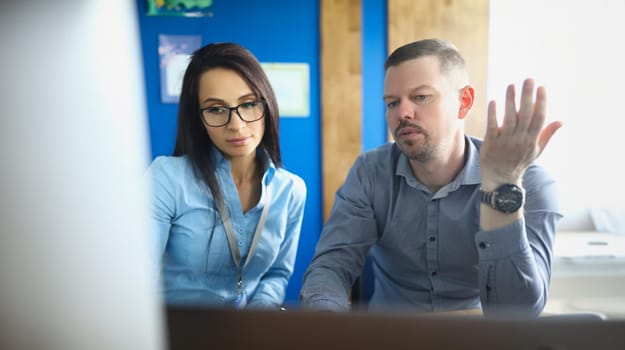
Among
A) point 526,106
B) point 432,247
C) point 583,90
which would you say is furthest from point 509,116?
point 583,90

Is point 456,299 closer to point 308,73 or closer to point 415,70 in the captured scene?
point 415,70

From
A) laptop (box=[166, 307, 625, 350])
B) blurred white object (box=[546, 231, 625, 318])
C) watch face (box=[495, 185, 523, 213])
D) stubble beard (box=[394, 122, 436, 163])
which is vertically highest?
stubble beard (box=[394, 122, 436, 163])

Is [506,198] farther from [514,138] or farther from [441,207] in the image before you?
[441,207]

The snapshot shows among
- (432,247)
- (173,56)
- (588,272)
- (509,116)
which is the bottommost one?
(588,272)

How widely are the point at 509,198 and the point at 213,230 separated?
1.37 feet

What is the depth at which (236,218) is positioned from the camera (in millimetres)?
640

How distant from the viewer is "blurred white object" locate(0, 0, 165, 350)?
0.13m

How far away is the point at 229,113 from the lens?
0.57m

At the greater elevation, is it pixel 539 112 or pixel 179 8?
pixel 179 8

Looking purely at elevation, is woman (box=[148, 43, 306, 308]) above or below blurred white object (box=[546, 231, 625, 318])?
above

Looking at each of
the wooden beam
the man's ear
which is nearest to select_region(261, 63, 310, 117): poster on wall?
the wooden beam

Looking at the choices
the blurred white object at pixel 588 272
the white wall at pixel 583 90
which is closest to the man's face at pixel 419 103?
the white wall at pixel 583 90

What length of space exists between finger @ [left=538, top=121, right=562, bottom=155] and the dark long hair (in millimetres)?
369

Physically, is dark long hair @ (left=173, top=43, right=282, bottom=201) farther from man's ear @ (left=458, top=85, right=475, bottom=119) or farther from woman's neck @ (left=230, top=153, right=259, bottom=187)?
man's ear @ (left=458, top=85, right=475, bottom=119)
